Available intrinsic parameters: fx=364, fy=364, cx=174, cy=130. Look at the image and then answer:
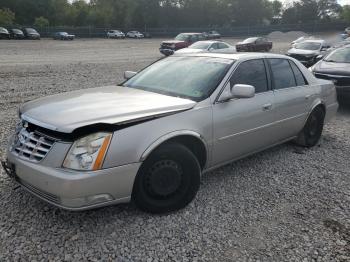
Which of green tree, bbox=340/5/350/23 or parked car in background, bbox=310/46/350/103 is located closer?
parked car in background, bbox=310/46/350/103

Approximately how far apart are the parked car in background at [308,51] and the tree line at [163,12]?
63.4 metres

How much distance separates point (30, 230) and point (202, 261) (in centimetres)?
157

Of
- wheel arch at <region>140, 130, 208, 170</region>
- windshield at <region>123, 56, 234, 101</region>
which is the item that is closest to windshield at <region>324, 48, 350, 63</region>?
windshield at <region>123, 56, 234, 101</region>

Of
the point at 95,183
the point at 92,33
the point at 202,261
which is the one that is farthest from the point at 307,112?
the point at 92,33

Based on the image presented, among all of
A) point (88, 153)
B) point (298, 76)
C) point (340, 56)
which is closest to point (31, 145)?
point (88, 153)

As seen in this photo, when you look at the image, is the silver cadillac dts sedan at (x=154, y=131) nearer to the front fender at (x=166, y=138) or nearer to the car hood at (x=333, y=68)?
the front fender at (x=166, y=138)

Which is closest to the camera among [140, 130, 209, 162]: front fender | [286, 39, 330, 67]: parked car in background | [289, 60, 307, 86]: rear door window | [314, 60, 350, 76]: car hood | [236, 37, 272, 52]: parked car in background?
[140, 130, 209, 162]: front fender

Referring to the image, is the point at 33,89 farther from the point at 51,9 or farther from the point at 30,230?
the point at 51,9

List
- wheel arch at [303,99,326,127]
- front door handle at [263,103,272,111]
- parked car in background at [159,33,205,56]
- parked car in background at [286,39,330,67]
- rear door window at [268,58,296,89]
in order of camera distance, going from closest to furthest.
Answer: front door handle at [263,103,272,111] < rear door window at [268,58,296,89] < wheel arch at [303,99,326,127] < parked car in background at [286,39,330,67] < parked car in background at [159,33,205,56]

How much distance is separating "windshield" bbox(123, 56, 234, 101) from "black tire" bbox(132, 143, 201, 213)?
2.35 ft

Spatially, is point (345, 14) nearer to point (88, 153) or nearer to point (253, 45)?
point (253, 45)

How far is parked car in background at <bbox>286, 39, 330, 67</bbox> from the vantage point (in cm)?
1822

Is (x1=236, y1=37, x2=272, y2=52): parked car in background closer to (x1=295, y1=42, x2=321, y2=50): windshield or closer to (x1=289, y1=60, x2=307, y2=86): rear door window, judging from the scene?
(x1=295, y1=42, x2=321, y2=50): windshield

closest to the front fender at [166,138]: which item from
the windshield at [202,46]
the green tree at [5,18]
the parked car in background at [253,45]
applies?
the windshield at [202,46]
